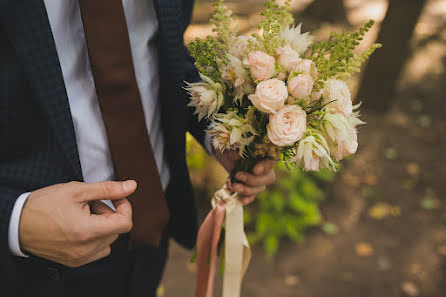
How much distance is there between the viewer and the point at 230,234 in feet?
4.94

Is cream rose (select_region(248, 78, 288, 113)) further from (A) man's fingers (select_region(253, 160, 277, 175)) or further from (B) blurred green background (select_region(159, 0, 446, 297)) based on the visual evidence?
(B) blurred green background (select_region(159, 0, 446, 297))

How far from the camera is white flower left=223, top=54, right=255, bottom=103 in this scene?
3.57 ft

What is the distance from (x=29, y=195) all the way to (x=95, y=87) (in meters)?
0.41

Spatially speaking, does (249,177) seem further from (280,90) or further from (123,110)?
(123,110)

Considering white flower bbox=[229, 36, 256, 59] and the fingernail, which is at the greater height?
white flower bbox=[229, 36, 256, 59]

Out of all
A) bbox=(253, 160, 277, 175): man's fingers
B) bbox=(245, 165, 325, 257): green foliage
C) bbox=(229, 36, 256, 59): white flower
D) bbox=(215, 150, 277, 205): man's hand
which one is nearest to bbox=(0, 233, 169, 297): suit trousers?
bbox=(215, 150, 277, 205): man's hand

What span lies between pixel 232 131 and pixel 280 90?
0.71ft

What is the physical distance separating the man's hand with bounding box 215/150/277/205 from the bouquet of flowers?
0.08 m

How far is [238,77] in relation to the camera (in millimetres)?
1096

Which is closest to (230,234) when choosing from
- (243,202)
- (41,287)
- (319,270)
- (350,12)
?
(243,202)

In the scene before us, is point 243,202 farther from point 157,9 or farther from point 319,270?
point 319,270

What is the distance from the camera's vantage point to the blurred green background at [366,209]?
3043mm

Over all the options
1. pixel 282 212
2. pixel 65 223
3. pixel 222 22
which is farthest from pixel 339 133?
pixel 282 212

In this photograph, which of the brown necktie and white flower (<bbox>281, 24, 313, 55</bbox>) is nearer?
the brown necktie
